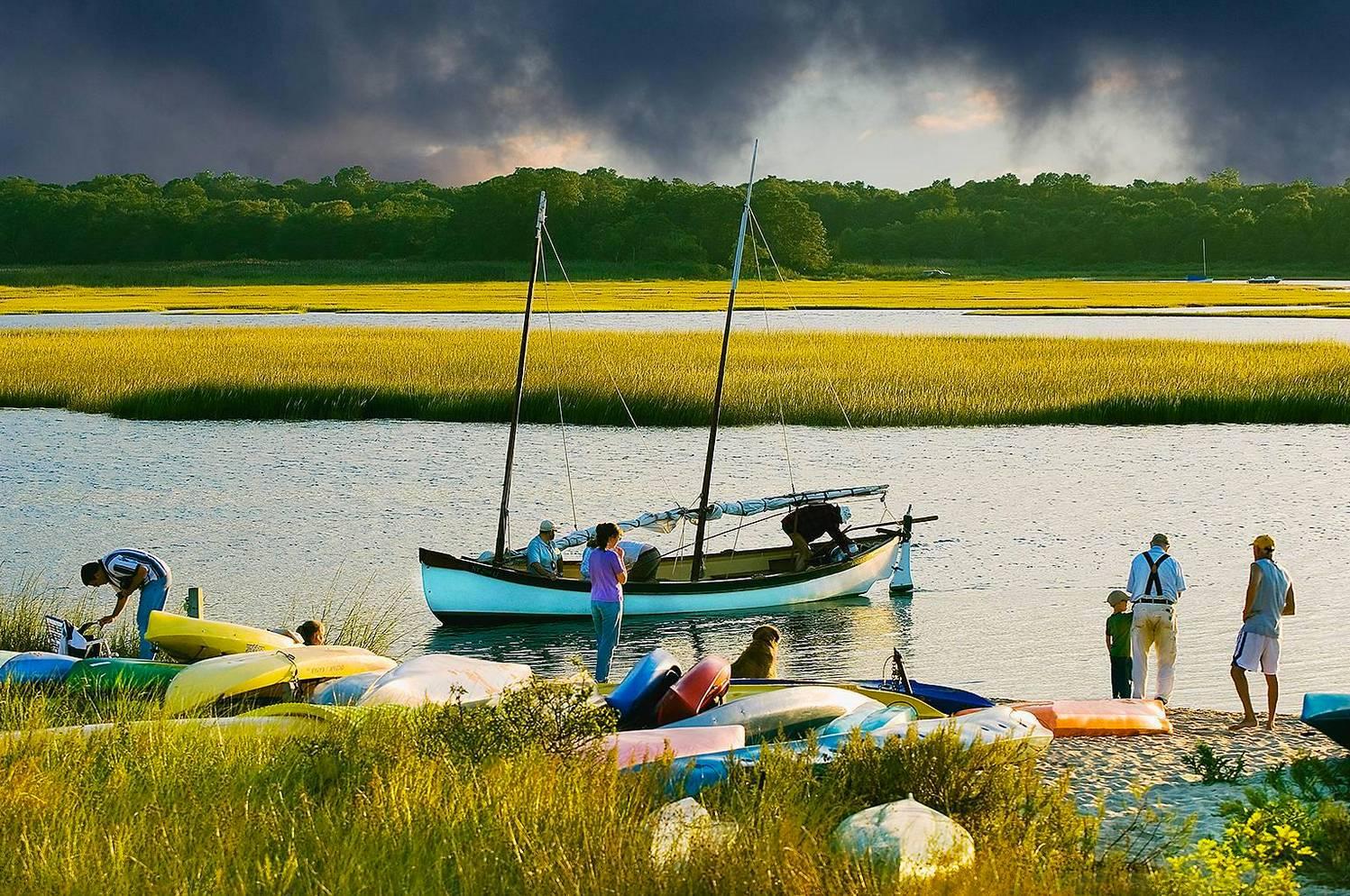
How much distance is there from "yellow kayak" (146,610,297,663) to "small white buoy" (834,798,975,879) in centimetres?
887

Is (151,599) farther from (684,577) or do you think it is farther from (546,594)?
(684,577)

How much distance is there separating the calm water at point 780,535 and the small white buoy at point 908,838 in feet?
29.6

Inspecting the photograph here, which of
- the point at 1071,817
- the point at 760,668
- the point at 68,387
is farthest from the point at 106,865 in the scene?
the point at 68,387

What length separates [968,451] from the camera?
1533 inches

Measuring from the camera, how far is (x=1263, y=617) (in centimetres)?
1333

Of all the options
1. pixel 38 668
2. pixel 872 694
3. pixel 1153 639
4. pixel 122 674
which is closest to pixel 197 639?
pixel 38 668

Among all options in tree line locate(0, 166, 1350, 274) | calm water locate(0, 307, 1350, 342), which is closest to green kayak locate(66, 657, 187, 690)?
calm water locate(0, 307, 1350, 342)

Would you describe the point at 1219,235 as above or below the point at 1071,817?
above

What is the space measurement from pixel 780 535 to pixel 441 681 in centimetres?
1752

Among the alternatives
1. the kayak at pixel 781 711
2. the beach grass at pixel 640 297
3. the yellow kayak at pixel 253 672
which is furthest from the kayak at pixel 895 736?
the beach grass at pixel 640 297

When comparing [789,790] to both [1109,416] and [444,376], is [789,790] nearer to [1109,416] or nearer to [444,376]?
[1109,416]

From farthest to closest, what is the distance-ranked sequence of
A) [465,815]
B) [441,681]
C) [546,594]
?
[546,594] → [441,681] → [465,815]

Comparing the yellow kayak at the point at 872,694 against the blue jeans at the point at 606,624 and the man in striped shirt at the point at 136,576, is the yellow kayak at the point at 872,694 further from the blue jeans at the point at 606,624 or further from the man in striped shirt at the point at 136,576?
the man in striped shirt at the point at 136,576

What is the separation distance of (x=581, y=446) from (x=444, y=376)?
10857mm
